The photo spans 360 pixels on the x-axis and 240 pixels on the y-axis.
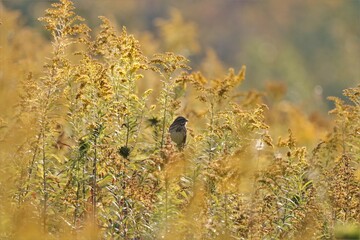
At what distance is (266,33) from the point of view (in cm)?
8019

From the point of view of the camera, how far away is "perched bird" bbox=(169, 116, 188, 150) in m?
9.56

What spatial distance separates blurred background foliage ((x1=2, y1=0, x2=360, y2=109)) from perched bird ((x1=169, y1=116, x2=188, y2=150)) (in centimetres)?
1497

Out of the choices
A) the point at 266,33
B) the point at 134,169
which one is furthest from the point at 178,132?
the point at 266,33

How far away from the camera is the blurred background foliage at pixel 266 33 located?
4234 centimetres

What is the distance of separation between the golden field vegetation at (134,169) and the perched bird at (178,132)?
12 cm

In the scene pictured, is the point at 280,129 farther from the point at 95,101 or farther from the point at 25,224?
the point at 25,224

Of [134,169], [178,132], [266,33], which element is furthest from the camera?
[266,33]

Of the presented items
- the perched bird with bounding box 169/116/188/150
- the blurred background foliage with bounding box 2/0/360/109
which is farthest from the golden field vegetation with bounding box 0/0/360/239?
the blurred background foliage with bounding box 2/0/360/109

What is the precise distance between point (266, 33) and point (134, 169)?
72.0 m

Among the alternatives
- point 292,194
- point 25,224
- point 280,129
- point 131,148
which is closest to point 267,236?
point 292,194

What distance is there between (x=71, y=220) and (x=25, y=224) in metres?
2.01

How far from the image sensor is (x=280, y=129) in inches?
671

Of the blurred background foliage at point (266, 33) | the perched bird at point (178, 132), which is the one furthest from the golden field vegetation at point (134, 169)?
the blurred background foliage at point (266, 33)

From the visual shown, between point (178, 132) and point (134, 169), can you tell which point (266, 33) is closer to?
point (178, 132)
